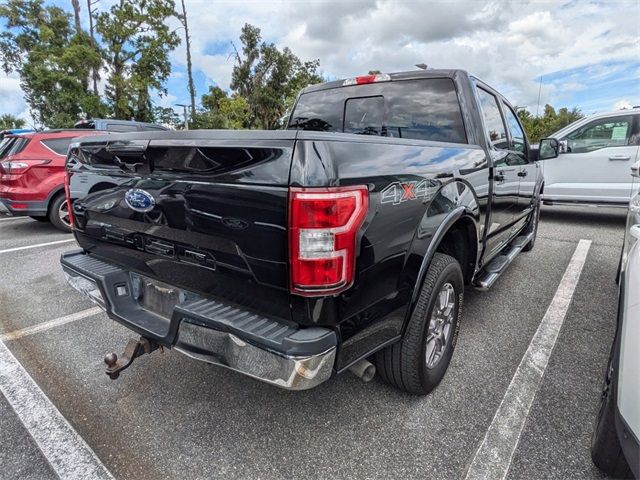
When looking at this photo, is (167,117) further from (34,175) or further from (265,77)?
(34,175)

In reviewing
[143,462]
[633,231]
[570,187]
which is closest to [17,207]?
[143,462]

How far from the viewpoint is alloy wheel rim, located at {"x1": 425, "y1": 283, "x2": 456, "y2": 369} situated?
2.30m

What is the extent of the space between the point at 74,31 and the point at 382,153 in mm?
25800

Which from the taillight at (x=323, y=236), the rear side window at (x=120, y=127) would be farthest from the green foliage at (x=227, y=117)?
the taillight at (x=323, y=236)

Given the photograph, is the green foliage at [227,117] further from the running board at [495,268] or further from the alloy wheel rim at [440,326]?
the alloy wheel rim at [440,326]

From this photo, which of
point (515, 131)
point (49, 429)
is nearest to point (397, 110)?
point (515, 131)

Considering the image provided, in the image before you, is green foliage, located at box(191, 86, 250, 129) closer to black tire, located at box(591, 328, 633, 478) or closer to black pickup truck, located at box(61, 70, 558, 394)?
black pickup truck, located at box(61, 70, 558, 394)

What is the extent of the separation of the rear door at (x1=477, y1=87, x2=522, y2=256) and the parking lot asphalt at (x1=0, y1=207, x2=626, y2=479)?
0.77 m

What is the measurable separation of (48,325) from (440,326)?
3208mm

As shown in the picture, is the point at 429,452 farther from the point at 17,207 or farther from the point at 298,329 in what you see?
the point at 17,207

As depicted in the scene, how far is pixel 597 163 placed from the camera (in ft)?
21.6

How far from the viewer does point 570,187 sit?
270 inches

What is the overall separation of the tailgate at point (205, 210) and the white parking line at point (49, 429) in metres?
0.91

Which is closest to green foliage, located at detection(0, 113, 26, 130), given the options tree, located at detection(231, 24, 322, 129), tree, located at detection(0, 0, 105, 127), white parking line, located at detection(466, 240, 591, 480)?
tree, located at detection(0, 0, 105, 127)
